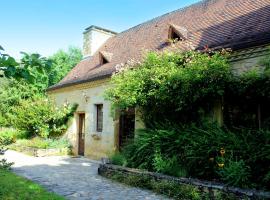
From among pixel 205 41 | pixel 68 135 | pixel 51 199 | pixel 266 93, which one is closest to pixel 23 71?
pixel 51 199

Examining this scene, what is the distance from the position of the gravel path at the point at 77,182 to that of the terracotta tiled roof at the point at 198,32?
4710mm

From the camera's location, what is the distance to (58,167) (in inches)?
486

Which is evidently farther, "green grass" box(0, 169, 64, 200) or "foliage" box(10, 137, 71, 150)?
"foliage" box(10, 137, 71, 150)

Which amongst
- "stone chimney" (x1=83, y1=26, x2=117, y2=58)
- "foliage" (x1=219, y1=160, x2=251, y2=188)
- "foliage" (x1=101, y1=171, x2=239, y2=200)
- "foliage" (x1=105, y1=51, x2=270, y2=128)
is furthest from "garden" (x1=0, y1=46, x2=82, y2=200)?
"stone chimney" (x1=83, y1=26, x2=117, y2=58)

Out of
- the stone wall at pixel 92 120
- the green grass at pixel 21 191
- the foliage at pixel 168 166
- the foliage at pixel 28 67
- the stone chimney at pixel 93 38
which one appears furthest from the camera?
the stone chimney at pixel 93 38

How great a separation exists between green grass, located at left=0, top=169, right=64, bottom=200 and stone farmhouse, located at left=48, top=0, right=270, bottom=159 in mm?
5381

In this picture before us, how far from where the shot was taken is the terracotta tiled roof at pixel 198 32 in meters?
10.4

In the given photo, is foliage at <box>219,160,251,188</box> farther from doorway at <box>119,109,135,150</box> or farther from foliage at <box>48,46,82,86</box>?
foliage at <box>48,46,82,86</box>

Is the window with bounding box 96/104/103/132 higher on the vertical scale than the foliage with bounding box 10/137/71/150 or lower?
higher

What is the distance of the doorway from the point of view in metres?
13.7

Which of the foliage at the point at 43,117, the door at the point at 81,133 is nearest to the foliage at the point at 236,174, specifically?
the door at the point at 81,133

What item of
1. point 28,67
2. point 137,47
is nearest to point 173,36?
point 137,47

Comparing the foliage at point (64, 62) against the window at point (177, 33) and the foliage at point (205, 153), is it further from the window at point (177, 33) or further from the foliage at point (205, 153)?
the foliage at point (205, 153)

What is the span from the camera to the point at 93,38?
67.2 ft
